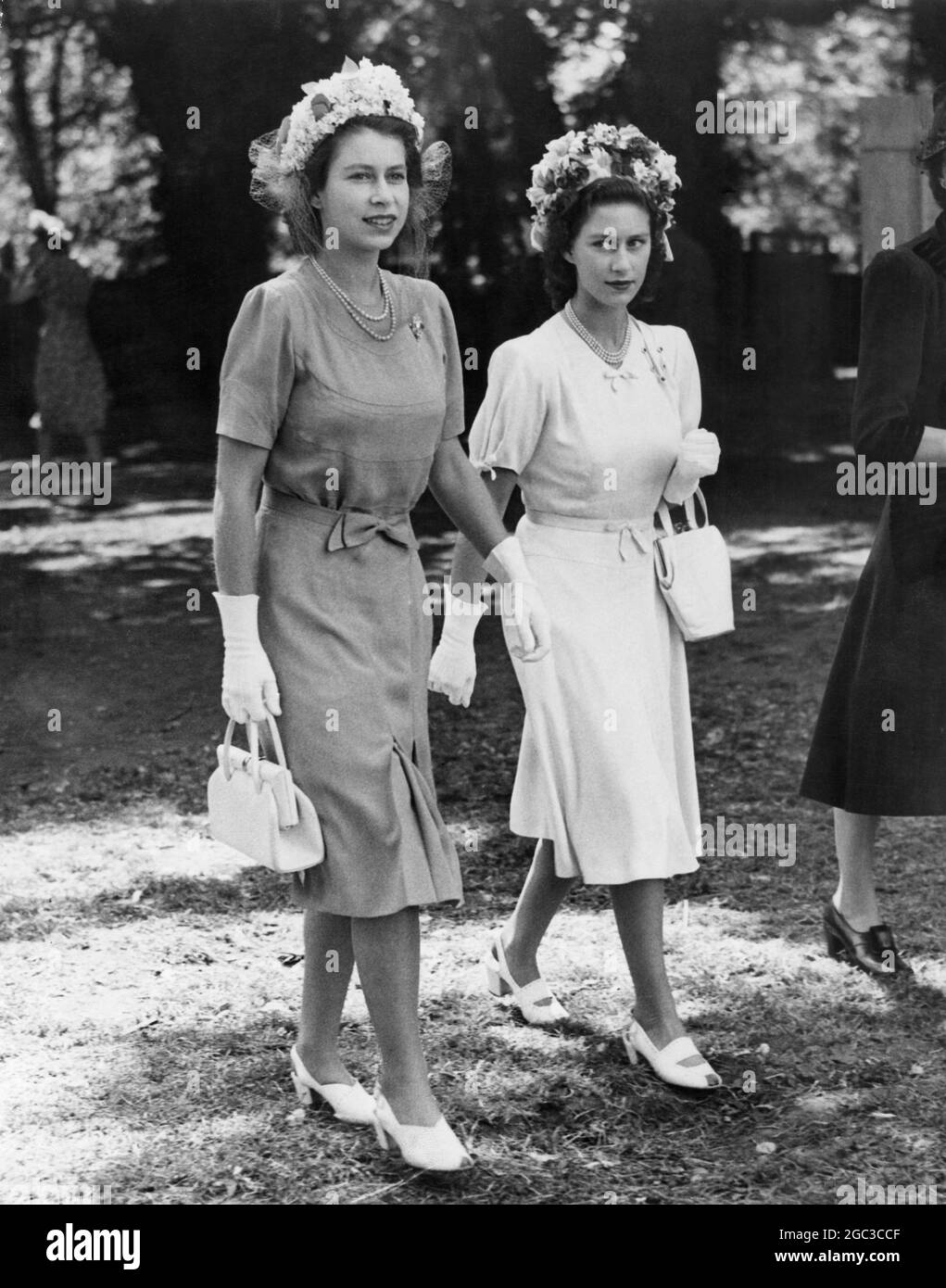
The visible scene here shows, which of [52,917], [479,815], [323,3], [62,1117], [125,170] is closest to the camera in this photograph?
[62,1117]

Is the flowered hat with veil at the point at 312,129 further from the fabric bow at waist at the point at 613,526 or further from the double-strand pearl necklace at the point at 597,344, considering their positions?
the fabric bow at waist at the point at 613,526

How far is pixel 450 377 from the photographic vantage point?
352cm

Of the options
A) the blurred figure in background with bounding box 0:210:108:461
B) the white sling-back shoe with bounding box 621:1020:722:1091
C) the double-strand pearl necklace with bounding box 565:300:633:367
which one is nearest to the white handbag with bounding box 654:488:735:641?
the double-strand pearl necklace with bounding box 565:300:633:367

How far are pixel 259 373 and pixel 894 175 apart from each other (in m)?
2.59

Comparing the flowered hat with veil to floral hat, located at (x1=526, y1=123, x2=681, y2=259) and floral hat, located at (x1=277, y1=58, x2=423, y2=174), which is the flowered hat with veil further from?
floral hat, located at (x1=526, y1=123, x2=681, y2=259)

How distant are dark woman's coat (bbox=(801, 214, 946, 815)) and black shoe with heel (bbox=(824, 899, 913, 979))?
0.31 metres

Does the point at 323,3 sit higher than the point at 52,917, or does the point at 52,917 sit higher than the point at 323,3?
the point at 323,3

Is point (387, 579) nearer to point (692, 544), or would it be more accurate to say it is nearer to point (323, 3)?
point (692, 544)

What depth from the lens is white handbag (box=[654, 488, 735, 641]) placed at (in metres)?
3.87

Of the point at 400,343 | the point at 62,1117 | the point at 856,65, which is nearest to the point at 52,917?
the point at 62,1117

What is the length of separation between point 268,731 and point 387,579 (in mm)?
354

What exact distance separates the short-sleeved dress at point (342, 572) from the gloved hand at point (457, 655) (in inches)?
14.8

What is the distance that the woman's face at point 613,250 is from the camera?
3.77 meters

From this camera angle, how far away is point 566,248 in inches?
153
